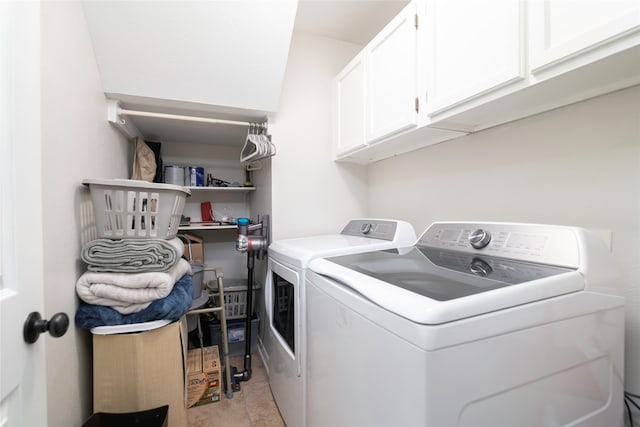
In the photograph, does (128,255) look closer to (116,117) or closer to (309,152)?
(116,117)

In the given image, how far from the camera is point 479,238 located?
1133 mm

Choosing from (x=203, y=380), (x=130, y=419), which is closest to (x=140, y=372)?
(x=130, y=419)

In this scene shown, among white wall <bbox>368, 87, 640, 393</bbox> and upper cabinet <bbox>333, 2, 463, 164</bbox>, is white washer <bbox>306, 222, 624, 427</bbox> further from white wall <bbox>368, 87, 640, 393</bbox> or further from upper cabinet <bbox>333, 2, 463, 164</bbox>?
upper cabinet <bbox>333, 2, 463, 164</bbox>

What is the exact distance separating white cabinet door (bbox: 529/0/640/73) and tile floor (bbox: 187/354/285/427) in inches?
85.9

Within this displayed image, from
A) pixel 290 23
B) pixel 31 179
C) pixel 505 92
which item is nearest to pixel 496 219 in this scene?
pixel 505 92

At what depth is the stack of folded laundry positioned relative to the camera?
120cm

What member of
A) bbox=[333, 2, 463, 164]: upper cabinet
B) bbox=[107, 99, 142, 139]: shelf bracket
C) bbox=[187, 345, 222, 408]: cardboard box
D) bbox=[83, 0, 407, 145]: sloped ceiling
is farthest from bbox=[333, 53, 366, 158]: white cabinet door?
bbox=[187, 345, 222, 408]: cardboard box

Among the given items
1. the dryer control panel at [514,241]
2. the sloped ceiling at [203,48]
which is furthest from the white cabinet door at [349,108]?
the dryer control panel at [514,241]

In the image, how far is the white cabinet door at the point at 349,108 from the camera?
183 centimetres

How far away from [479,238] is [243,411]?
1.79 metres

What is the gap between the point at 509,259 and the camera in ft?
3.25

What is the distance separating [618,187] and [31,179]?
181 cm

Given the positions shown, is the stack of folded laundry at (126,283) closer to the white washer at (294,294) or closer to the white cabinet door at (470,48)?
the white washer at (294,294)

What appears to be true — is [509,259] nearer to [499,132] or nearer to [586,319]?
[586,319]
